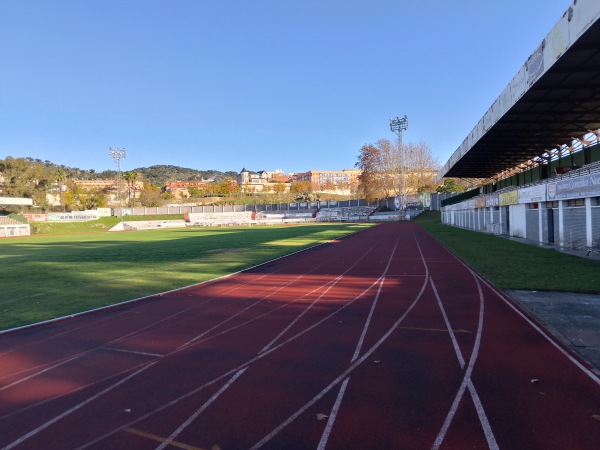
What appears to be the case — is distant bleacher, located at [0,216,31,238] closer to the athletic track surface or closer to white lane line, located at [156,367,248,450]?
the athletic track surface

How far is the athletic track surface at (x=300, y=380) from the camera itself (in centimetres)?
421

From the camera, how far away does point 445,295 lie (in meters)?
10.6

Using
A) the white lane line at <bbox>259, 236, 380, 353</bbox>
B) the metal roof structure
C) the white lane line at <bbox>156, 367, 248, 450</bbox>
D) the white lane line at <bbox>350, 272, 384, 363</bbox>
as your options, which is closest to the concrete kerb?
the white lane line at <bbox>350, 272, 384, 363</bbox>

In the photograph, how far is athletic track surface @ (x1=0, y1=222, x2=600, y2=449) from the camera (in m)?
4.21

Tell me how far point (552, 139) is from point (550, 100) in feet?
36.4

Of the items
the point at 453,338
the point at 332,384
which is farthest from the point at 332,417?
the point at 453,338

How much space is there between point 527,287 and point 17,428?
11631 millimetres

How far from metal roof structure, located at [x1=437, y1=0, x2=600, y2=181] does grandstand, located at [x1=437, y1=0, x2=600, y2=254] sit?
0.03m

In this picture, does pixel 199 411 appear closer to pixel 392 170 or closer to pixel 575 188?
pixel 575 188

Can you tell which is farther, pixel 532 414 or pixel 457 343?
pixel 457 343

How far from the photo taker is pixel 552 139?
2875 cm

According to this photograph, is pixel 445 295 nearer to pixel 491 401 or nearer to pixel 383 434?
pixel 491 401

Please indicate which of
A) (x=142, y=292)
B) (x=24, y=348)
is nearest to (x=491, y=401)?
(x=24, y=348)

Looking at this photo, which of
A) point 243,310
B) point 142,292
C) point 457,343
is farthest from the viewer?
point 142,292
